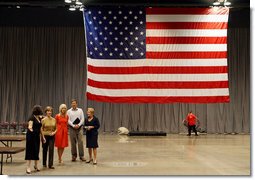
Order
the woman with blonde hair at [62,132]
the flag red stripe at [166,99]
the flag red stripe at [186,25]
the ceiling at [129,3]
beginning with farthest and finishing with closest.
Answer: the ceiling at [129,3] → the woman with blonde hair at [62,132] → the flag red stripe at [186,25] → the flag red stripe at [166,99]

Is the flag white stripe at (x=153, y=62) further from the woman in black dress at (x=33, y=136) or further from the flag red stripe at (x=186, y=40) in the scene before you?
the woman in black dress at (x=33, y=136)

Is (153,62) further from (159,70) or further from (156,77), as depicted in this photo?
(156,77)

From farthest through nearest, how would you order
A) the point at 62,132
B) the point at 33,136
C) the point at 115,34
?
the point at 62,132
the point at 115,34
the point at 33,136

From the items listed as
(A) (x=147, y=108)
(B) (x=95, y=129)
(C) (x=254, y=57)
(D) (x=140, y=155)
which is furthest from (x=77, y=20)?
(C) (x=254, y=57)

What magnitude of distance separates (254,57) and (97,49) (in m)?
5.74

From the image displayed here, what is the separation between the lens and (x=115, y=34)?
9.16 m

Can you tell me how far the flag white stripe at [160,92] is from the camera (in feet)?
29.4

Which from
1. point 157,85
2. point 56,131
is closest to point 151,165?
point 157,85

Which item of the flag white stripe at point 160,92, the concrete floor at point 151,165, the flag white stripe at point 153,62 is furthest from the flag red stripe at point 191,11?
the concrete floor at point 151,165

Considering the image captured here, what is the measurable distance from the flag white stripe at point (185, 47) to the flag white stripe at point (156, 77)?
629 mm

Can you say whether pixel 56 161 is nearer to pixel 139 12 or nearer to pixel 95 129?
pixel 95 129

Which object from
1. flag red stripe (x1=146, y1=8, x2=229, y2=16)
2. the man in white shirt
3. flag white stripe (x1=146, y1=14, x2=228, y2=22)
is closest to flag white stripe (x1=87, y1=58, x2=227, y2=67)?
flag white stripe (x1=146, y1=14, x2=228, y2=22)

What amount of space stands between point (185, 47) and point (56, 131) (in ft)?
12.9

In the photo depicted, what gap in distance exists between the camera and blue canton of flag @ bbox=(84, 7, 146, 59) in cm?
913
